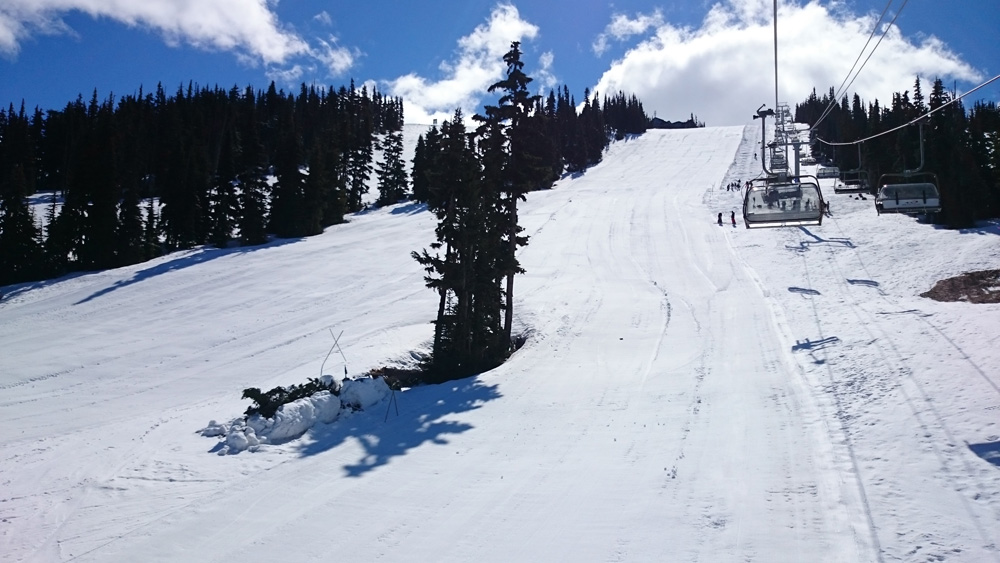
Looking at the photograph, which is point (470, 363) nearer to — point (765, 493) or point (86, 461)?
point (86, 461)

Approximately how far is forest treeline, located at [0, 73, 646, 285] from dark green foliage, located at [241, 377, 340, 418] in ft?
47.3

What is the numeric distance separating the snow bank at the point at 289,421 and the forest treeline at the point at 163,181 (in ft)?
47.3

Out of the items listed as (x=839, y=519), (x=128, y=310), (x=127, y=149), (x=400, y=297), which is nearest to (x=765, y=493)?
(x=839, y=519)

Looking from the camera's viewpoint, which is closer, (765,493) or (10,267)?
(765,493)

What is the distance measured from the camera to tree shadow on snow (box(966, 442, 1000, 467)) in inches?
370

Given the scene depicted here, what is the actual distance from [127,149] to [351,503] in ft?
272

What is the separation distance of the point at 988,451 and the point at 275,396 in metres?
15.6

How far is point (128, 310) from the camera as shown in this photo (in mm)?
37250

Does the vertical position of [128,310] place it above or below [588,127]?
below

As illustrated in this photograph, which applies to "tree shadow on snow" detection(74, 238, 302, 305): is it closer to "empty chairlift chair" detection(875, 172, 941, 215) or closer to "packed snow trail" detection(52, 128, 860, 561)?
"packed snow trail" detection(52, 128, 860, 561)

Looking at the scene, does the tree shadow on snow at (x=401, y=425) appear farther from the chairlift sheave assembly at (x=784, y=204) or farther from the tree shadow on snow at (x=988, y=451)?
the chairlift sheave assembly at (x=784, y=204)

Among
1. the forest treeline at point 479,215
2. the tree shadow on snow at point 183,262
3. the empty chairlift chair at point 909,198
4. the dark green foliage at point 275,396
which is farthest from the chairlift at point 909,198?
the tree shadow on snow at point 183,262

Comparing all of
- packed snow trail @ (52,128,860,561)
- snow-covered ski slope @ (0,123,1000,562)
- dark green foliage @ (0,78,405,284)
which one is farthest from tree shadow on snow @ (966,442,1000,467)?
dark green foliage @ (0,78,405,284)

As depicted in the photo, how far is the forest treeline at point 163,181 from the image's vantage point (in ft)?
160
